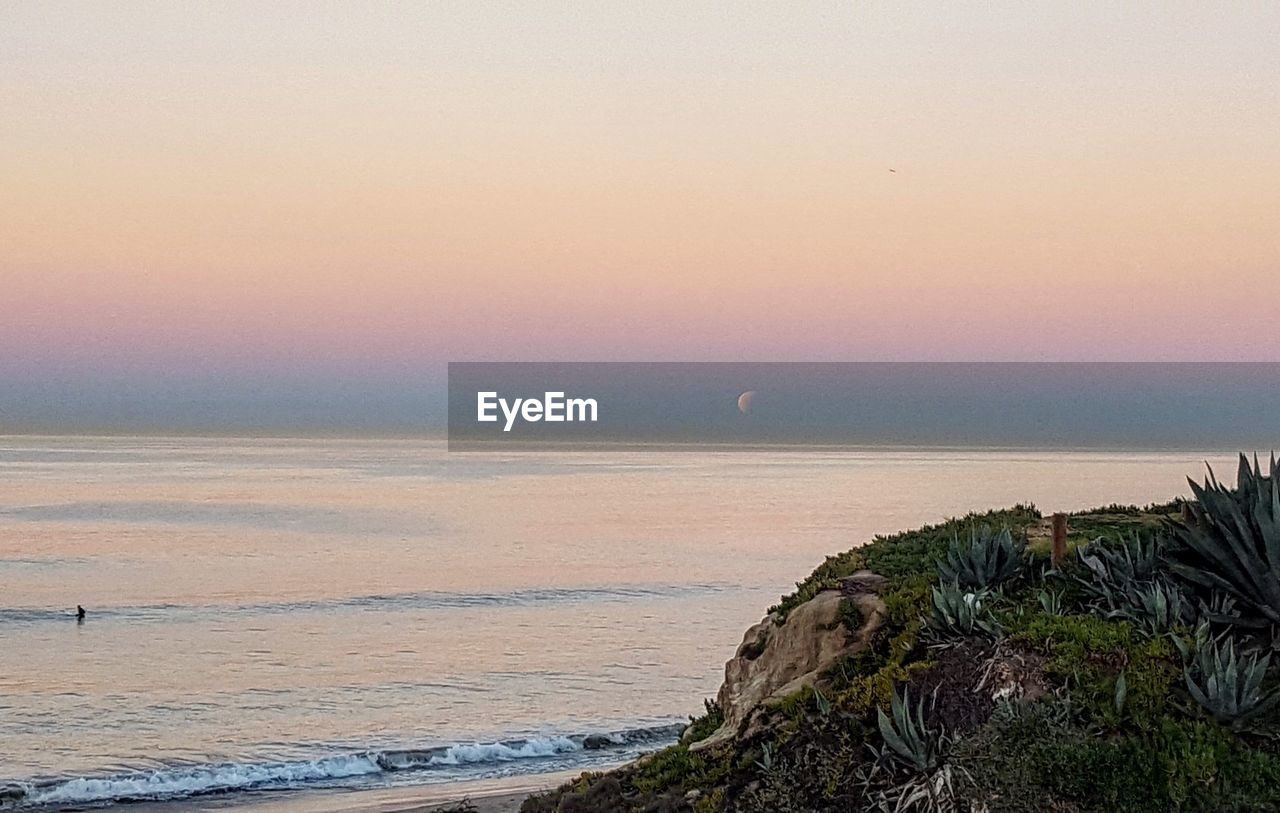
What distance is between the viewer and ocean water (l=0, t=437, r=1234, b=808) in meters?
23.3

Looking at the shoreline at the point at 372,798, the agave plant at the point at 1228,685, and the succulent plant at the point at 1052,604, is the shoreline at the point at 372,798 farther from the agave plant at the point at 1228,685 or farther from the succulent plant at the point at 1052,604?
the agave plant at the point at 1228,685

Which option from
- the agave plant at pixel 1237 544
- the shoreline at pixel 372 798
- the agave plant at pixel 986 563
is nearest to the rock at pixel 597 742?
the shoreline at pixel 372 798

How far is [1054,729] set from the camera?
933 centimetres

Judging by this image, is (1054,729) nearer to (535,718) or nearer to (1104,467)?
(535,718)

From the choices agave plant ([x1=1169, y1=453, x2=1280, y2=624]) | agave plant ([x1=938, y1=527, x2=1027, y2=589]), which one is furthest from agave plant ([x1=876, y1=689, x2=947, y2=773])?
agave plant ([x1=1169, y1=453, x2=1280, y2=624])

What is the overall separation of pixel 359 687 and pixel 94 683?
658cm

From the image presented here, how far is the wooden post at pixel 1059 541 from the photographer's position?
11992mm

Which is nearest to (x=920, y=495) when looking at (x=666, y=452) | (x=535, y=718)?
(x=535, y=718)

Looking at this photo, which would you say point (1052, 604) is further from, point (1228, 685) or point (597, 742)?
point (597, 742)

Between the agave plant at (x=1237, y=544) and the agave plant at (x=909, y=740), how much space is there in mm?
2936

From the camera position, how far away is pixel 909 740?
9695 millimetres

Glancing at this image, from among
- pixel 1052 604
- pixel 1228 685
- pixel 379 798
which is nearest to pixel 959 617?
pixel 1052 604

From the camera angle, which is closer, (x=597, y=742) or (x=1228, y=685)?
(x=1228, y=685)

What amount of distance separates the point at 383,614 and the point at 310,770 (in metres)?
19.5
